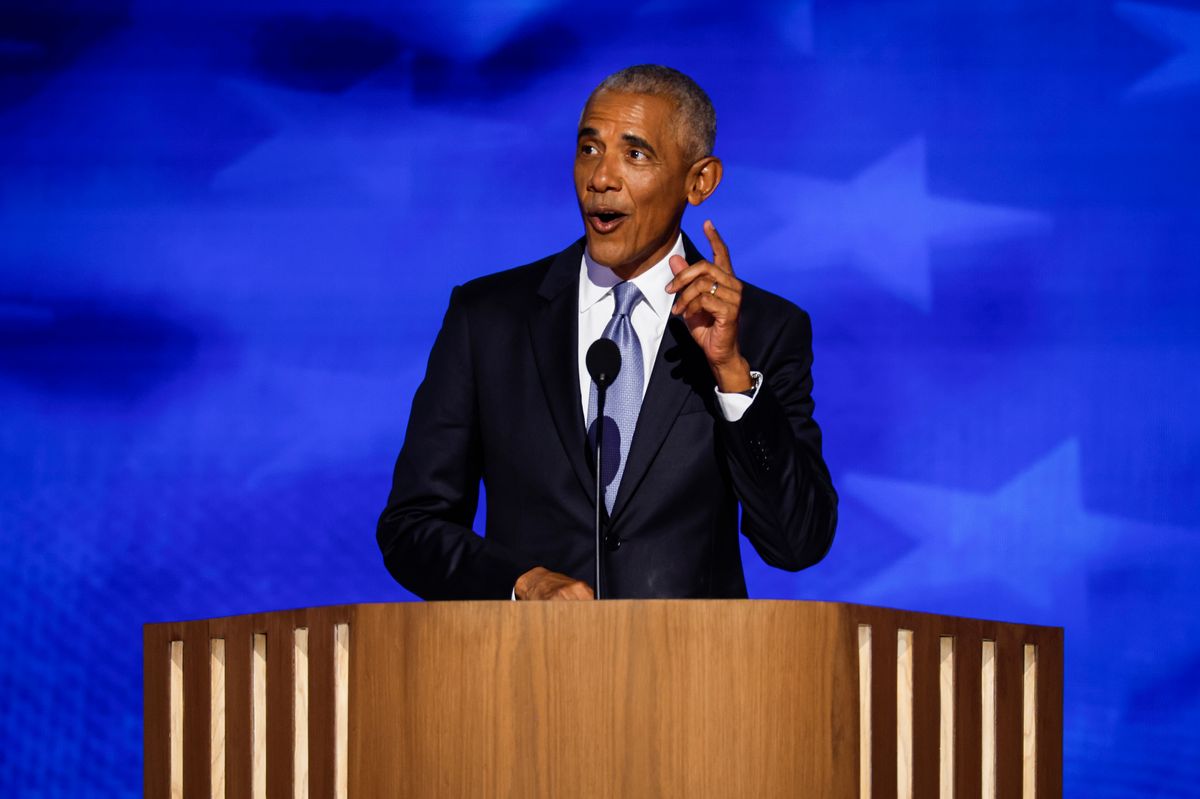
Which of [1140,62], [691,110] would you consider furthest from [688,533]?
[1140,62]

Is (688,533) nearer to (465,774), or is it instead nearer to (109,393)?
(465,774)

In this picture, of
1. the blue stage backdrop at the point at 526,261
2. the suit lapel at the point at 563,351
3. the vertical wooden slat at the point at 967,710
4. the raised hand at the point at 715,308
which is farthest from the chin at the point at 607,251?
the blue stage backdrop at the point at 526,261

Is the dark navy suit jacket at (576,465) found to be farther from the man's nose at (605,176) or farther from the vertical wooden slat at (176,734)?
the vertical wooden slat at (176,734)

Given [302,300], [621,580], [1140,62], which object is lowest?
[621,580]

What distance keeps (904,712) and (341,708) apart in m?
0.65

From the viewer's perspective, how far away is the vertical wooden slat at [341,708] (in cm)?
201

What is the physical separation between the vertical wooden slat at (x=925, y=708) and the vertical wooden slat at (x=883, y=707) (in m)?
0.05

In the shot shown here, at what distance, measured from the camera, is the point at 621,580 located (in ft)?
8.33

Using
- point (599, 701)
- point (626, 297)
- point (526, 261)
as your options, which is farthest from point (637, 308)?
point (526, 261)

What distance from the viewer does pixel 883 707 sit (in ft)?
6.58

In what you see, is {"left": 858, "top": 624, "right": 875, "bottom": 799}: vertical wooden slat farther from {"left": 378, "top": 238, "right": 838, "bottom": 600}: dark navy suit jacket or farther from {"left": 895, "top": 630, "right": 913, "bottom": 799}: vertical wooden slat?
{"left": 378, "top": 238, "right": 838, "bottom": 600}: dark navy suit jacket

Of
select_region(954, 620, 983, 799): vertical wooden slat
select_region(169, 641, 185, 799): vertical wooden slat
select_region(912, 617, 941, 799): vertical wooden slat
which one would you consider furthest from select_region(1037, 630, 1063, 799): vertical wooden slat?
select_region(169, 641, 185, 799): vertical wooden slat

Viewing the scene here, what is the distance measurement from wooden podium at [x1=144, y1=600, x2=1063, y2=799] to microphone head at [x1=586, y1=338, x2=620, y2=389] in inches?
17.9

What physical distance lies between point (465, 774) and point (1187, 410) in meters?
2.32
